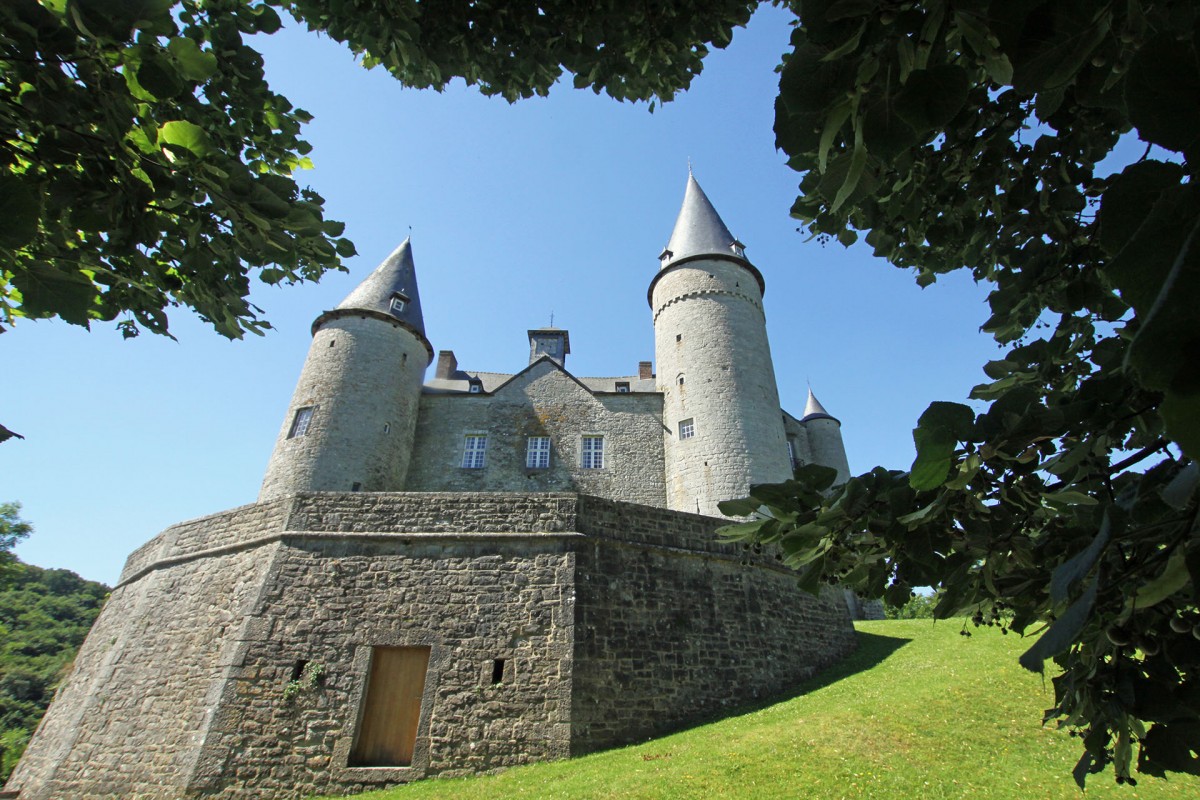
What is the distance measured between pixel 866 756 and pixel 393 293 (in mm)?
20593

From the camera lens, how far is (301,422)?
19.0 metres

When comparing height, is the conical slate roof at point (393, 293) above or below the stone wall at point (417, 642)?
above

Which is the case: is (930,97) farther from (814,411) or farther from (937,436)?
(814,411)

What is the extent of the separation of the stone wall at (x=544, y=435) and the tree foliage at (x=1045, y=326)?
17863 millimetres

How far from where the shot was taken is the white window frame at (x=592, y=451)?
21.8m

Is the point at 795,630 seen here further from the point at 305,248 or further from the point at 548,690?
the point at 305,248

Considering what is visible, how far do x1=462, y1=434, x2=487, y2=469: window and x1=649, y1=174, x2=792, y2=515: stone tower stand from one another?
6.91 metres

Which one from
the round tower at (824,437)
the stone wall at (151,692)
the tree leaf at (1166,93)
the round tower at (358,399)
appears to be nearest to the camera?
the tree leaf at (1166,93)

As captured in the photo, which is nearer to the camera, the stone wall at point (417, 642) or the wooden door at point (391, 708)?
the stone wall at point (417, 642)

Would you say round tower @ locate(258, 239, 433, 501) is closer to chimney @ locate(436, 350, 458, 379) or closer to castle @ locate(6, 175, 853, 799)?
chimney @ locate(436, 350, 458, 379)

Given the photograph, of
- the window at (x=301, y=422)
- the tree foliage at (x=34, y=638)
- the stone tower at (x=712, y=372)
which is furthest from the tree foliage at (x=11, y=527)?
the stone tower at (x=712, y=372)

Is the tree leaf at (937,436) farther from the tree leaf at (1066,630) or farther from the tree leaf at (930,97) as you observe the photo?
the tree leaf at (930,97)

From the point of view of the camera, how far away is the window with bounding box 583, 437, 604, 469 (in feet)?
71.4

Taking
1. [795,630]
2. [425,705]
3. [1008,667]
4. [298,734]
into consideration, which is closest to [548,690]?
[425,705]
